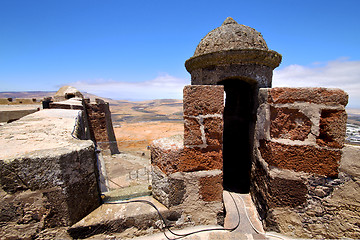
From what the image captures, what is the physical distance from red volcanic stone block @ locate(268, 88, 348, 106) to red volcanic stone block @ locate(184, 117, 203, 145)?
850 millimetres

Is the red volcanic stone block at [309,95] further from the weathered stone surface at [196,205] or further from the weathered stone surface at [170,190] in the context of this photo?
the weathered stone surface at [170,190]

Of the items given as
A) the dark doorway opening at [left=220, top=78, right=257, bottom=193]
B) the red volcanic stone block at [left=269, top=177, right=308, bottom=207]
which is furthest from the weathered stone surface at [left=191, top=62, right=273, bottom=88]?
the red volcanic stone block at [left=269, top=177, right=308, bottom=207]

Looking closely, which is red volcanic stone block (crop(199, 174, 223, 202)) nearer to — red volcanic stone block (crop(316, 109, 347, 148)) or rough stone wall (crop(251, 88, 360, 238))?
rough stone wall (crop(251, 88, 360, 238))

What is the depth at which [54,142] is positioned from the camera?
5.23 feet

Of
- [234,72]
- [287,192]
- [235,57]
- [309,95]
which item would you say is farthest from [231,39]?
[287,192]

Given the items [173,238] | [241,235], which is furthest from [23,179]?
[241,235]

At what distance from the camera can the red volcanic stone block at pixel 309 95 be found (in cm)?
162

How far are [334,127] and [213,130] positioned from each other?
115 centimetres

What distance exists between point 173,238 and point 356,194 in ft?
6.09

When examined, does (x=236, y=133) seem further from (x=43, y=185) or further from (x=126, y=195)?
(x=43, y=185)

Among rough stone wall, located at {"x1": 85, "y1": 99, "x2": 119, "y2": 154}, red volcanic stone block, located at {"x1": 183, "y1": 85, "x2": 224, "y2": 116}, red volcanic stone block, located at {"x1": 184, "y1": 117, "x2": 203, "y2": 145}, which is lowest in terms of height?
rough stone wall, located at {"x1": 85, "y1": 99, "x2": 119, "y2": 154}

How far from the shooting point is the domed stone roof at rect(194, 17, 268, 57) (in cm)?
292

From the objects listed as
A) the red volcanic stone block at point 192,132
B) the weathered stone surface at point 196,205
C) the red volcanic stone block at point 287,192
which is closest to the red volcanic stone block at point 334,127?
the red volcanic stone block at point 287,192

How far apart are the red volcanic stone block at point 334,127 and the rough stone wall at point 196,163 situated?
39.2 inches
